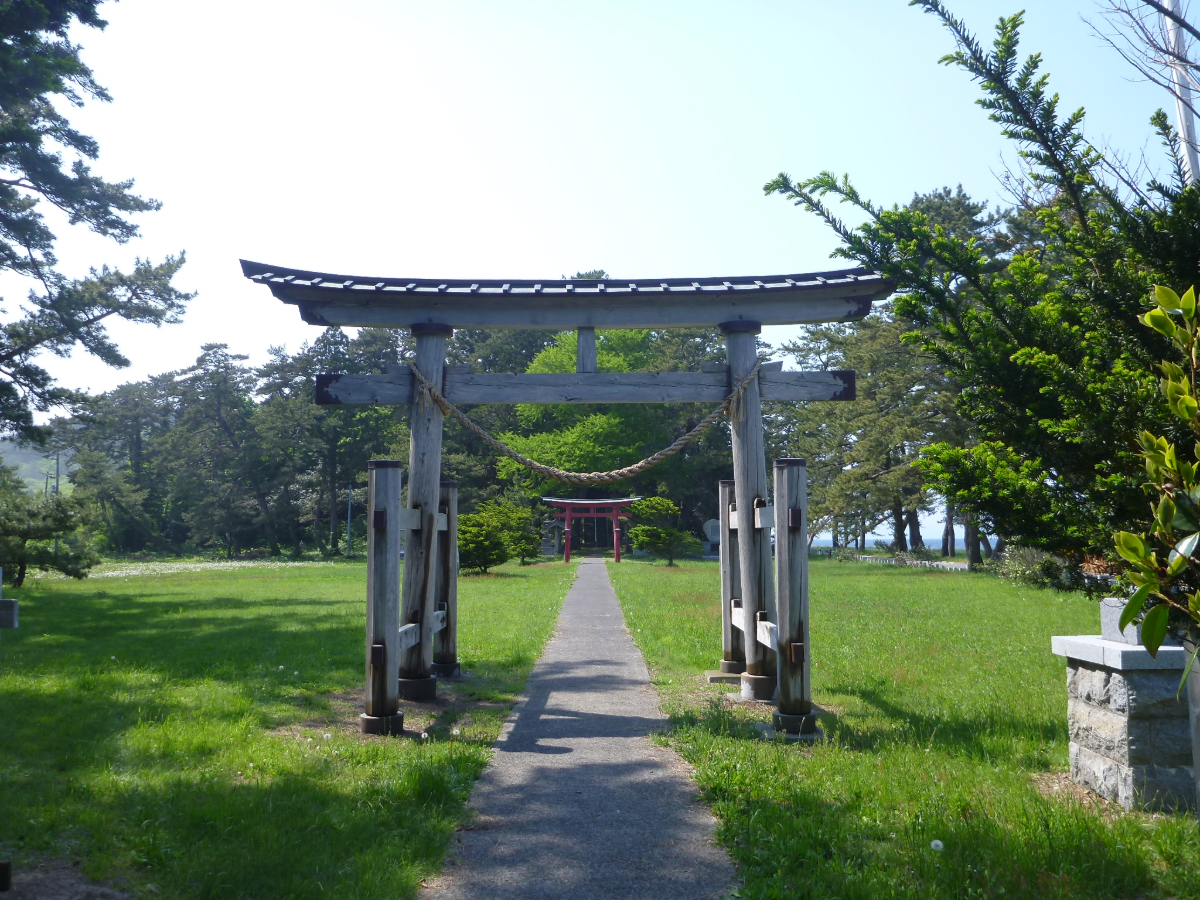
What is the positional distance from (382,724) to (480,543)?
792 inches

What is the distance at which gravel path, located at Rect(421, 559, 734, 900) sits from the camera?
3518 mm

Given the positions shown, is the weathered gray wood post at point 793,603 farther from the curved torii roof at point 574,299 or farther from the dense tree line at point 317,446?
the dense tree line at point 317,446

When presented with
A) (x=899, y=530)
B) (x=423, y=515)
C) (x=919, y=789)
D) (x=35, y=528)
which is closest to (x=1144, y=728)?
(x=919, y=789)

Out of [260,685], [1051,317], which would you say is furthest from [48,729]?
[1051,317]

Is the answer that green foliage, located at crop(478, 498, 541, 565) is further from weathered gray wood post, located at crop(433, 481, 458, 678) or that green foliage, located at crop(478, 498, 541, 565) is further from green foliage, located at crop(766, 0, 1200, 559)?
green foliage, located at crop(766, 0, 1200, 559)

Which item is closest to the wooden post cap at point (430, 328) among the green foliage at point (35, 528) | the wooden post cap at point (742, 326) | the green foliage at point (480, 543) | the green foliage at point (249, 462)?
the wooden post cap at point (742, 326)

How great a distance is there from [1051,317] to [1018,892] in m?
2.86

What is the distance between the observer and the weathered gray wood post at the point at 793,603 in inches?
236

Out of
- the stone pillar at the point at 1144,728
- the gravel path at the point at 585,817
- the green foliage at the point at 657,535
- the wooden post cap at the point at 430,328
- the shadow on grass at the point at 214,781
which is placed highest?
the wooden post cap at the point at 430,328

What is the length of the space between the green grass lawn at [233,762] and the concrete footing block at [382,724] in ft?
0.49

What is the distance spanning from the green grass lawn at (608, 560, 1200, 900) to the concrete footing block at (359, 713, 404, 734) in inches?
86.8

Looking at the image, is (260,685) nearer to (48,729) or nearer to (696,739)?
(48,729)

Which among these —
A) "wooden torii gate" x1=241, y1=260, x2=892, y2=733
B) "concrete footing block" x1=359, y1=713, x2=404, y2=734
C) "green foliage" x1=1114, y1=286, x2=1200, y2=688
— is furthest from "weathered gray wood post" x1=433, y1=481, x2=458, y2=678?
"green foliage" x1=1114, y1=286, x2=1200, y2=688

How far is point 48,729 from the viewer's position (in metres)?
6.29
